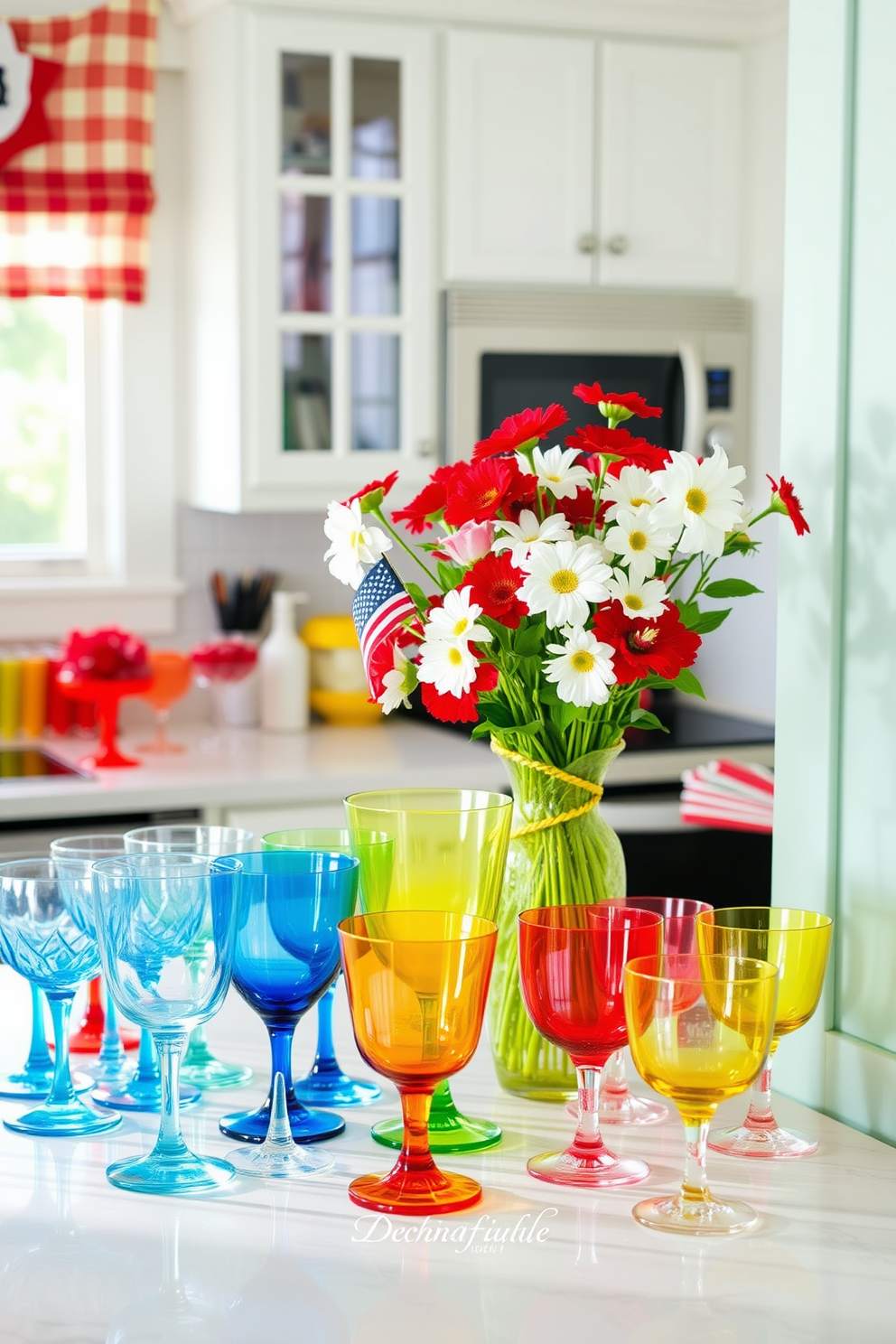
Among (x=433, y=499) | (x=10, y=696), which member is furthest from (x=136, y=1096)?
(x=10, y=696)

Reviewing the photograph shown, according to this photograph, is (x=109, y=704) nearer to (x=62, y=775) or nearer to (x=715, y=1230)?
(x=62, y=775)

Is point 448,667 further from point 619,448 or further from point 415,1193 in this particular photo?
point 415,1193

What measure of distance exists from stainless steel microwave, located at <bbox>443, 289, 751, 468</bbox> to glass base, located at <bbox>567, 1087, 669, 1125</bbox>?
2.05 metres

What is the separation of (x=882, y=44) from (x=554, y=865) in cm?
65

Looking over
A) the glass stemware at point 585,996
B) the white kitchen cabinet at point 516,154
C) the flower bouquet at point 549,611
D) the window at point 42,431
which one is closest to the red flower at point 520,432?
the flower bouquet at point 549,611

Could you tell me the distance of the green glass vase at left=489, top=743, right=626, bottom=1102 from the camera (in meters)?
1.22

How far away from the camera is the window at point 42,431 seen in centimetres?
339

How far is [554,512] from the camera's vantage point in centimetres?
118

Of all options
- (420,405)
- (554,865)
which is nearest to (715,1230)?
(554,865)

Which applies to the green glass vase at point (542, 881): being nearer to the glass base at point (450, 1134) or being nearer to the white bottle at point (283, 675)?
the glass base at point (450, 1134)

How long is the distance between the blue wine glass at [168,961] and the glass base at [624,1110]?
0.28 meters

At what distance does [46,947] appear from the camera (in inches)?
45.2

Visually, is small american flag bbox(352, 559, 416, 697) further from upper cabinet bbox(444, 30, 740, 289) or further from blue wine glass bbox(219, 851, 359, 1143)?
upper cabinet bbox(444, 30, 740, 289)

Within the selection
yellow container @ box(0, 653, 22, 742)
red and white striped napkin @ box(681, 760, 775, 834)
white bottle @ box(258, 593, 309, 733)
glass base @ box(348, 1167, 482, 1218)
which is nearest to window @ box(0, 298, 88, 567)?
yellow container @ box(0, 653, 22, 742)
